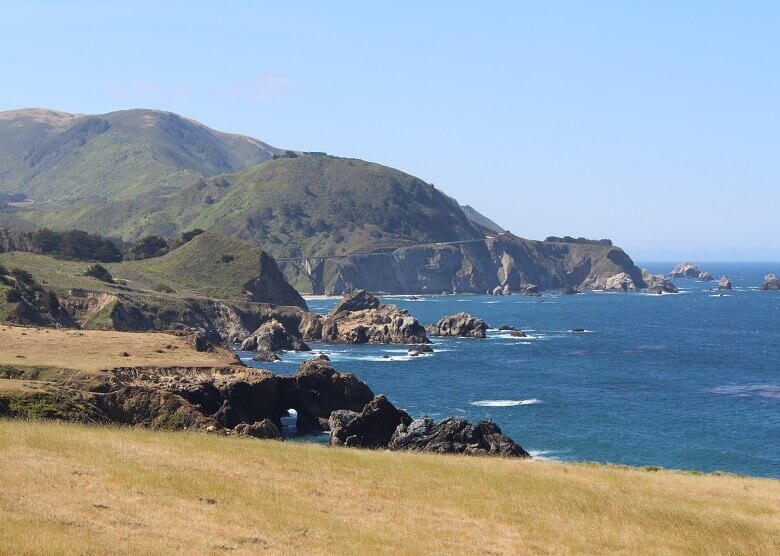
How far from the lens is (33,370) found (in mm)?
69625

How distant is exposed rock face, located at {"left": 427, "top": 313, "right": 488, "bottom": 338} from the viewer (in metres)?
174

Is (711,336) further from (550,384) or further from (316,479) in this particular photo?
(316,479)

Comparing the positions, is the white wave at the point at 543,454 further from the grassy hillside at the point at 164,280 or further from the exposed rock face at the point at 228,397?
the grassy hillside at the point at 164,280

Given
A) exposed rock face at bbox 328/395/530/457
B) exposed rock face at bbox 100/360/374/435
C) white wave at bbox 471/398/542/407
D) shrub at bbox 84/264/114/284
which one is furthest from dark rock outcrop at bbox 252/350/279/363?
exposed rock face at bbox 328/395/530/457

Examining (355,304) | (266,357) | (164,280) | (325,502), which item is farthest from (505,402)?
(164,280)

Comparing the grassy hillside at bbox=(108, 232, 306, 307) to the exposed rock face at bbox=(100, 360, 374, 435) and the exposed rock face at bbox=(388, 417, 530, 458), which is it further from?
the exposed rock face at bbox=(388, 417, 530, 458)

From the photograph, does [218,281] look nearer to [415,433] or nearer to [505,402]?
[505,402]

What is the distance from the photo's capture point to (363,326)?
169 metres

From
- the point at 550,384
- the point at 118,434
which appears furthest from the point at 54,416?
the point at 550,384

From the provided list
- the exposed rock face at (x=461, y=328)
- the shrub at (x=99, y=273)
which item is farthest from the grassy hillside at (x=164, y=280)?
the exposed rock face at (x=461, y=328)

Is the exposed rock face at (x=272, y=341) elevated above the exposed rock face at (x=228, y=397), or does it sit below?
below

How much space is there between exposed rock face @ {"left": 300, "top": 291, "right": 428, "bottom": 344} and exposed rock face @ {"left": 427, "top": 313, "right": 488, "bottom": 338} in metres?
8.25

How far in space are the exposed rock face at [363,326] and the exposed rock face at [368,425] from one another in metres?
88.5

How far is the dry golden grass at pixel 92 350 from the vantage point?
73.9 meters
